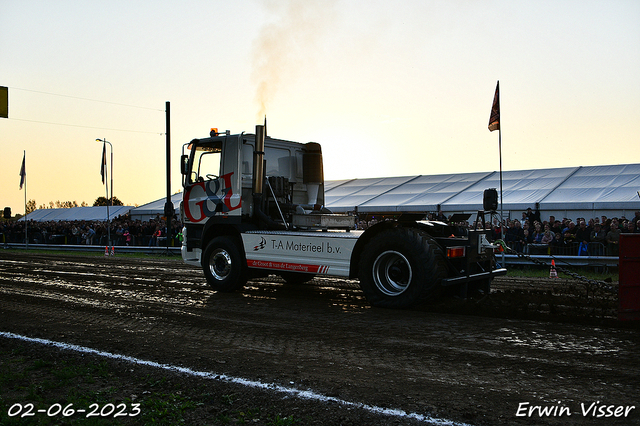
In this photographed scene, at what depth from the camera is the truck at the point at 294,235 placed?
8.05 m

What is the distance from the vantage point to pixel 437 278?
7672 millimetres

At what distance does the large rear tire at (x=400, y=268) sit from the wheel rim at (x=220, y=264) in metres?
3.23

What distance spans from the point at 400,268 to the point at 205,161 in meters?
4.94

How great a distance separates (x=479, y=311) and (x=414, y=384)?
11.7ft

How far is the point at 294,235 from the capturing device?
31.2ft

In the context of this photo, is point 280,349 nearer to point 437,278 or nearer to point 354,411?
point 354,411

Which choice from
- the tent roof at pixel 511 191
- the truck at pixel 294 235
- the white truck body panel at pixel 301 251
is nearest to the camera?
the truck at pixel 294 235

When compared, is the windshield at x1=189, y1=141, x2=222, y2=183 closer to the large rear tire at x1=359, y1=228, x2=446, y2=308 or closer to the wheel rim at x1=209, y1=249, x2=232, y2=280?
the wheel rim at x1=209, y1=249, x2=232, y2=280

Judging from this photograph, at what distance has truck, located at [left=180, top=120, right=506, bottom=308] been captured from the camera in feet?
26.4

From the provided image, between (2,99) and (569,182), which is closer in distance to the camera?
(2,99)

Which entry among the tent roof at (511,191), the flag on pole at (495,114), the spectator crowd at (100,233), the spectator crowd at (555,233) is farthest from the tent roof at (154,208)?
the flag on pole at (495,114)

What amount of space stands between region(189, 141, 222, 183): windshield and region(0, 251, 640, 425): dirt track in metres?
2.61

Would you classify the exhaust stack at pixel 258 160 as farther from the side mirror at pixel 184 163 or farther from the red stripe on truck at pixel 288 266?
the side mirror at pixel 184 163

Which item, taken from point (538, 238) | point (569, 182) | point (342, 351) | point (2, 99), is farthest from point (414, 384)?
point (569, 182)
